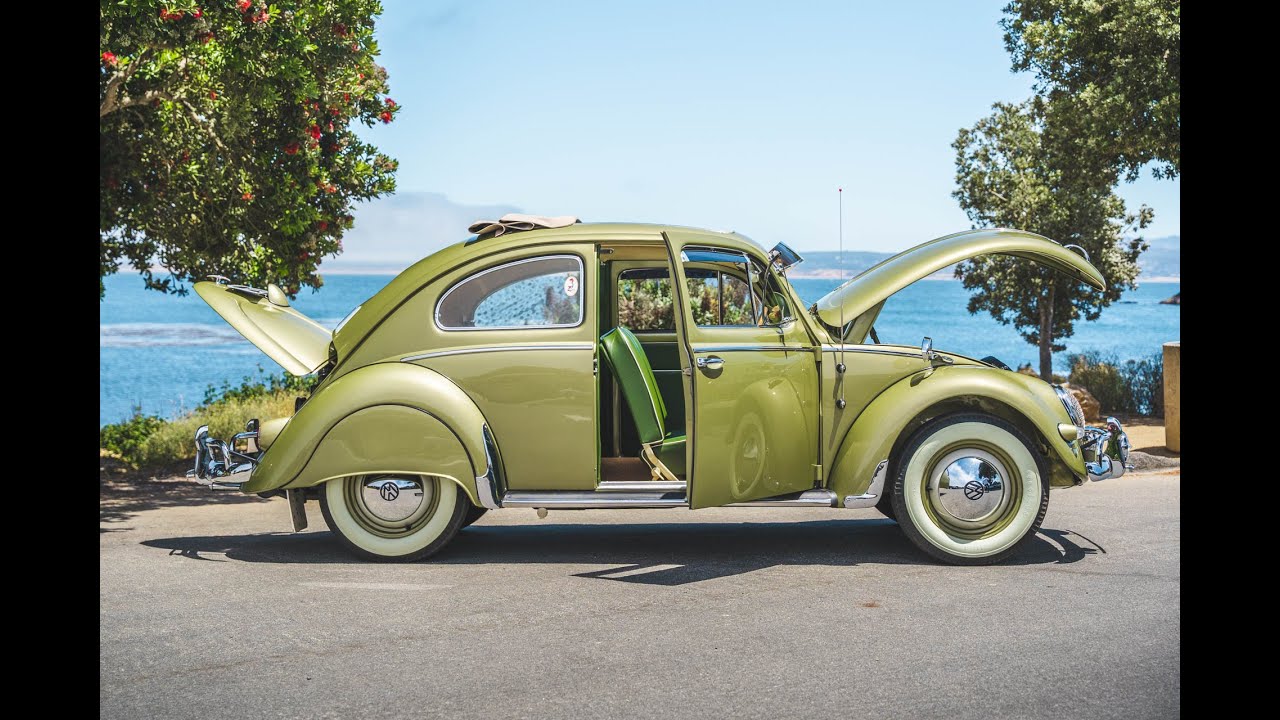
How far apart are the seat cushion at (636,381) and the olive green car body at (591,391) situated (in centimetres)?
21

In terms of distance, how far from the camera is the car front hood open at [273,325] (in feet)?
23.2

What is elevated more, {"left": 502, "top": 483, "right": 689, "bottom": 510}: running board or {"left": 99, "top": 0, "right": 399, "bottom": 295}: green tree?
{"left": 99, "top": 0, "right": 399, "bottom": 295}: green tree

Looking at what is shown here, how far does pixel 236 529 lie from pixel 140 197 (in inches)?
172

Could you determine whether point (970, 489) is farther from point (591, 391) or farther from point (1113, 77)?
point (1113, 77)

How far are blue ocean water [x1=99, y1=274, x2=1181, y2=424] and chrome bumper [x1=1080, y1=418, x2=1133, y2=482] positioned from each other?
33.7 metres

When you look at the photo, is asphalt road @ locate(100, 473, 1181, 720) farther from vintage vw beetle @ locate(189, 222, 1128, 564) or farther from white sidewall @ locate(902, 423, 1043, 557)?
vintage vw beetle @ locate(189, 222, 1128, 564)

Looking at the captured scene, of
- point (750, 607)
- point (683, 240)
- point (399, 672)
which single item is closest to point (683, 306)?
point (683, 240)

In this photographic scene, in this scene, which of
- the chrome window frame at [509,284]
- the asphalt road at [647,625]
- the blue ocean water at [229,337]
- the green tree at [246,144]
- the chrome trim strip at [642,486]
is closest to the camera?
the asphalt road at [647,625]

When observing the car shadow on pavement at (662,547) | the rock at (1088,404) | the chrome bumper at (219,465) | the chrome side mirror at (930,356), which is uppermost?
the chrome side mirror at (930,356)

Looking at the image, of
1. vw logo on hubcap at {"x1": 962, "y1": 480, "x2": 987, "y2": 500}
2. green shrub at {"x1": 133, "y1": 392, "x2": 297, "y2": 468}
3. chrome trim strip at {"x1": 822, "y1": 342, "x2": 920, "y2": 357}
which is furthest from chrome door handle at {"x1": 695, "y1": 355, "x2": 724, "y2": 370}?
green shrub at {"x1": 133, "y1": 392, "x2": 297, "y2": 468}

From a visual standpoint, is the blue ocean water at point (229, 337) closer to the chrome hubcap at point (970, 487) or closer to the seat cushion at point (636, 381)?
the seat cushion at point (636, 381)

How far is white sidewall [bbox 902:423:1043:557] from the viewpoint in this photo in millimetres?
6766

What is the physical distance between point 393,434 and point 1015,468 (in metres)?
3.60

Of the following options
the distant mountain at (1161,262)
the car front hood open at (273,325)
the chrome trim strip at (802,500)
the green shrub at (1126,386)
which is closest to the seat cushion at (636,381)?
the chrome trim strip at (802,500)
